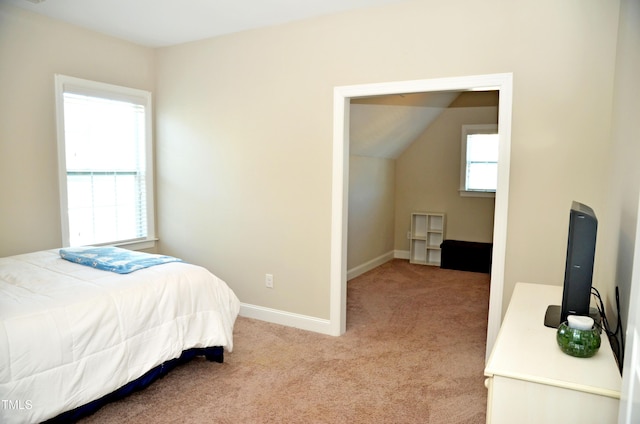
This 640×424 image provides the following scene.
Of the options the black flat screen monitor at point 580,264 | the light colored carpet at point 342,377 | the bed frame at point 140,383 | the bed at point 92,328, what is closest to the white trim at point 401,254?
the light colored carpet at point 342,377

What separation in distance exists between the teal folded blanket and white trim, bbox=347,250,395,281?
9.14 feet

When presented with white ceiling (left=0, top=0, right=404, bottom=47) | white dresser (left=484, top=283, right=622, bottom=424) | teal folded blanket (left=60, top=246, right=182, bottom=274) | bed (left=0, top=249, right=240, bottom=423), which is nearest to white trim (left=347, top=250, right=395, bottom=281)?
bed (left=0, top=249, right=240, bottom=423)

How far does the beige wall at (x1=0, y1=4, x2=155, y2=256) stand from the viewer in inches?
128

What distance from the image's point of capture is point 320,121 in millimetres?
3471

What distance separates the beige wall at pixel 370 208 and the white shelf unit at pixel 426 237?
342mm

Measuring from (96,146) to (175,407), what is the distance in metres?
2.52

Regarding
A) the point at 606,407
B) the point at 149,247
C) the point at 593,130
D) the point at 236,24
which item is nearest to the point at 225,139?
the point at 236,24

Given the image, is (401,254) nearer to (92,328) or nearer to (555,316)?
(555,316)

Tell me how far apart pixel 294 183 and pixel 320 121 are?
562 mm

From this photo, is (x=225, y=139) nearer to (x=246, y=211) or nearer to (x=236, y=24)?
(x=246, y=211)

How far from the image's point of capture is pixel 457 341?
11.1ft

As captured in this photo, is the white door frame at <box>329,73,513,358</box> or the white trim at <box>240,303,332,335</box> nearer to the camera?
the white door frame at <box>329,73,513,358</box>

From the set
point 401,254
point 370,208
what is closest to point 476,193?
point 401,254

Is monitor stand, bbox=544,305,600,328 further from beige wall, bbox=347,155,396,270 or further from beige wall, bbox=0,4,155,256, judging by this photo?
beige wall, bbox=0,4,155,256
